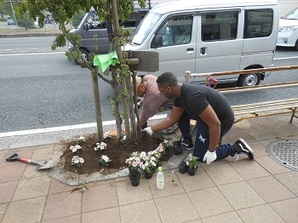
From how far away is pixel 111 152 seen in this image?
302cm

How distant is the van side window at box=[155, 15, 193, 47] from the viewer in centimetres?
485

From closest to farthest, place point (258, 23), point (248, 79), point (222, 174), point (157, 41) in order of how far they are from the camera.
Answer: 1. point (222, 174)
2. point (157, 41)
3. point (258, 23)
4. point (248, 79)

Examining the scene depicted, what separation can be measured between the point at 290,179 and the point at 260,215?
72 cm

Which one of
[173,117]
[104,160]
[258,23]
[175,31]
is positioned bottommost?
[104,160]

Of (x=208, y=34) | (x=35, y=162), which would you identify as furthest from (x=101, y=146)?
(x=208, y=34)

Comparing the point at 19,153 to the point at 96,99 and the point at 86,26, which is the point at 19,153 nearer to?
the point at 96,99

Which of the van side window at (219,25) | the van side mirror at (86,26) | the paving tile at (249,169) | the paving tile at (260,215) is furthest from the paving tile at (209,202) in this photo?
the van side mirror at (86,26)

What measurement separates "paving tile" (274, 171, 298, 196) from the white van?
2936 mm

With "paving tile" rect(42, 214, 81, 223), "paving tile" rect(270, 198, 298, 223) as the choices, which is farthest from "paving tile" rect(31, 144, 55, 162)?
"paving tile" rect(270, 198, 298, 223)

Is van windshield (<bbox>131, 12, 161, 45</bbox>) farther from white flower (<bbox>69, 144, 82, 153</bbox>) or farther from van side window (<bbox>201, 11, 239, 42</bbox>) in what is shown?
white flower (<bbox>69, 144, 82, 153</bbox>)

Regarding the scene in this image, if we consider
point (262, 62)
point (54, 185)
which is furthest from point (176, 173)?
point (262, 62)

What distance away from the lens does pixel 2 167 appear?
2.97m

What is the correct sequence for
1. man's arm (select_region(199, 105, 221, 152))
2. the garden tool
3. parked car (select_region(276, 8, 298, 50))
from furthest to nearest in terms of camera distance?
parked car (select_region(276, 8, 298, 50)), the garden tool, man's arm (select_region(199, 105, 221, 152))

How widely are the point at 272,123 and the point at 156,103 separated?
6.59 feet
